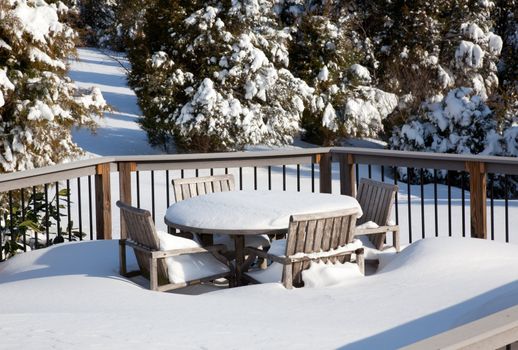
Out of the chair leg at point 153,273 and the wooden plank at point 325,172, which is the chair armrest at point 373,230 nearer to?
the chair leg at point 153,273

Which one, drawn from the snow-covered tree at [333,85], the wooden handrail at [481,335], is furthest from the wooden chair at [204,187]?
the snow-covered tree at [333,85]

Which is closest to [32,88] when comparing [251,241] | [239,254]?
[251,241]

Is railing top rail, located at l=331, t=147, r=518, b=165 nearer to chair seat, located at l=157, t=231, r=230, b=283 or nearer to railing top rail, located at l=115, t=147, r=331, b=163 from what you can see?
railing top rail, located at l=115, t=147, r=331, b=163

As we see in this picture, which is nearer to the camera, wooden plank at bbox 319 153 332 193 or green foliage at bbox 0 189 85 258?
green foliage at bbox 0 189 85 258

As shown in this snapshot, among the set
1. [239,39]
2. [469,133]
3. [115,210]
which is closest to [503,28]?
[469,133]

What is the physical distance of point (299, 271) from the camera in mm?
5039

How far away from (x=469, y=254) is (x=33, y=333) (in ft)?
9.31

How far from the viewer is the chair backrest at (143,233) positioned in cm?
505

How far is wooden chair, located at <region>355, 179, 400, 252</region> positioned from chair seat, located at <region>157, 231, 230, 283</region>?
101cm

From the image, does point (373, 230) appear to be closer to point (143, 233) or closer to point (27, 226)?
point (143, 233)

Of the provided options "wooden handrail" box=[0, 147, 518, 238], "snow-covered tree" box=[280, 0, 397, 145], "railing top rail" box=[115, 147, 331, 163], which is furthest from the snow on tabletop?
"snow-covered tree" box=[280, 0, 397, 145]

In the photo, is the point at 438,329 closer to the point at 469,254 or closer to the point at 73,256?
the point at 469,254

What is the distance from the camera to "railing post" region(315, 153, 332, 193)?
7.30m

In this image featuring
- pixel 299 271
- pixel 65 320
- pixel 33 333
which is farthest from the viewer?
pixel 299 271
